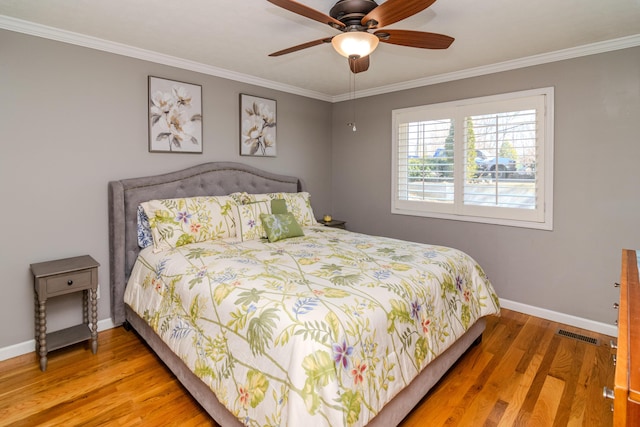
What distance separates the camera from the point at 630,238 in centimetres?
286

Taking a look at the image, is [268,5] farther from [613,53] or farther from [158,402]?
[613,53]

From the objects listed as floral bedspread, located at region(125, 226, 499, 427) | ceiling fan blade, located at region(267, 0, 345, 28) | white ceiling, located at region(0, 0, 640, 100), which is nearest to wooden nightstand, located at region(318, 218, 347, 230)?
floral bedspread, located at region(125, 226, 499, 427)

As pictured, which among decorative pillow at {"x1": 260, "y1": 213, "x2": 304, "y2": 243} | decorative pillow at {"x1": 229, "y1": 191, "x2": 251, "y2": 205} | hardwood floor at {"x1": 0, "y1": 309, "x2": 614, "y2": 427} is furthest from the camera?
decorative pillow at {"x1": 229, "y1": 191, "x2": 251, "y2": 205}

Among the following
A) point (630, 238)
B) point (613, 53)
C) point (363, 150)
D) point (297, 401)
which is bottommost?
point (297, 401)

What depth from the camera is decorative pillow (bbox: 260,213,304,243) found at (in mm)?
3104

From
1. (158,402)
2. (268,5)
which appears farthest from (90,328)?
(268,5)

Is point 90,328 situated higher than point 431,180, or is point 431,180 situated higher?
point 431,180

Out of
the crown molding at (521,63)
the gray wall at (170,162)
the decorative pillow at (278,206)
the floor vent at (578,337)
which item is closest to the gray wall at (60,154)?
the gray wall at (170,162)

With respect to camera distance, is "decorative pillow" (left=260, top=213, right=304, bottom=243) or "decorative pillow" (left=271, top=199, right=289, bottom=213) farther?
"decorative pillow" (left=271, top=199, right=289, bottom=213)

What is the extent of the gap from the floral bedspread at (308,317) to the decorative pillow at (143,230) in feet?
0.69

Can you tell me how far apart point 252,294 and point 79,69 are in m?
2.45

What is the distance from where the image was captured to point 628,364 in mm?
853

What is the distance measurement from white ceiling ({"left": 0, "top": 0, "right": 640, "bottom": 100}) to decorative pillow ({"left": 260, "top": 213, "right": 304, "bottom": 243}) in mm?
1498

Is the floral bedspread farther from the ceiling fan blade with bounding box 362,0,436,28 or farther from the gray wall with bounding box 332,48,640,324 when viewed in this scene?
the ceiling fan blade with bounding box 362,0,436,28
